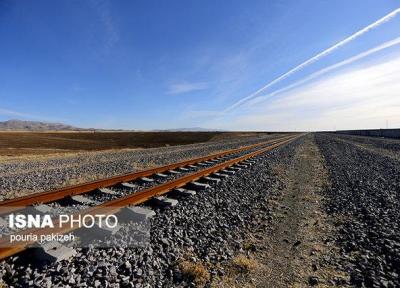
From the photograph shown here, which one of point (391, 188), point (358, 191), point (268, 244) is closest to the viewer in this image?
point (268, 244)

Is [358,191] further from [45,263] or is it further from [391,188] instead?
[45,263]

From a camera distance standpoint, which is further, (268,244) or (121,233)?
(268,244)

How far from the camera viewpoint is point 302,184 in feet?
40.0

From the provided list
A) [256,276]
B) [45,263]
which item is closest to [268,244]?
[256,276]

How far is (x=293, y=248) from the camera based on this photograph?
5820 mm

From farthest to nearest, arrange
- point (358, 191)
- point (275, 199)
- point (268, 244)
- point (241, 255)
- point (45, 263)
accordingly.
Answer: point (358, 191) < point (275, 199) < point (268, 244) < point (241, 255) < point (45, 263)

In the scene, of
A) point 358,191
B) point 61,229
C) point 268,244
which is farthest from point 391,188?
point 61,229

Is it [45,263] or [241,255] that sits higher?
[45,263]

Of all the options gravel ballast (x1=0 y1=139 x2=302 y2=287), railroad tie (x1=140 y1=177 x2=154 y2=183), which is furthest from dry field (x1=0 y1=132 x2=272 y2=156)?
gravel ballast (x1=0 y1=139 x2=302 y2=287)

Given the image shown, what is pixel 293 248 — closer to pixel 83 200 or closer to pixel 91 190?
pixel 83 200

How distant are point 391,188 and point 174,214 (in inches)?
352

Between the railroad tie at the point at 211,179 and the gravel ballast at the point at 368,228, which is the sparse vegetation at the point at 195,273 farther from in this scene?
the railroad tie at the point at 211,179

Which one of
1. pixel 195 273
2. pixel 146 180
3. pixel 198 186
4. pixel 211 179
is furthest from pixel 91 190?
pixel 195 273

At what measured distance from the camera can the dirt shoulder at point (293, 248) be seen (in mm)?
4680
